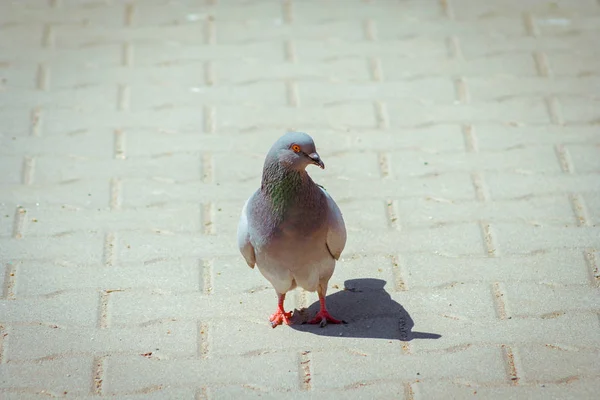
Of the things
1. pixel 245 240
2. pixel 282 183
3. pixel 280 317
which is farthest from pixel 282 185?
pixel 280 317

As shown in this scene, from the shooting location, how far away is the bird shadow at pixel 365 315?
4.76m

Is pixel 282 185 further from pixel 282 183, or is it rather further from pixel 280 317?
pixel 280 317

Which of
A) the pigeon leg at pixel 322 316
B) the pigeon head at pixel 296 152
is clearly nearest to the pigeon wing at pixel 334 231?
the pigeon leg at pixel 322 316

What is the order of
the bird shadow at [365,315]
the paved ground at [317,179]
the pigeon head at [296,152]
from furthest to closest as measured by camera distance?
the bird shadow at [365,315] → the paved ground at [317,179] → the pigeon head at [296,152]

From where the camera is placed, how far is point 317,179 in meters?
5.89

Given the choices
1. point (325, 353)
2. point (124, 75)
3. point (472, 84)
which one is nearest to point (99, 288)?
point (325, 353)

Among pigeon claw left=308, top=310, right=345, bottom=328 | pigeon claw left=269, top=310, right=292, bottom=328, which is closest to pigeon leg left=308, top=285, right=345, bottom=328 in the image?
pigeon claw left=308, top=310, right=345, bottom=328

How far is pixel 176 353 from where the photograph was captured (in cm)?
462

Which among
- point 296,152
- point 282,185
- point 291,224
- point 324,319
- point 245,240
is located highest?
point 296,152

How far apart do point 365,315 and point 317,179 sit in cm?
125

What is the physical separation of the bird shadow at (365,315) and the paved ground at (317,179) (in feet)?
0.05

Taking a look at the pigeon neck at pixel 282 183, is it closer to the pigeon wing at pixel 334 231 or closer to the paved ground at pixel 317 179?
the pigeon wing at pixel 334 231

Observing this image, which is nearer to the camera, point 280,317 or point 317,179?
point 280,317

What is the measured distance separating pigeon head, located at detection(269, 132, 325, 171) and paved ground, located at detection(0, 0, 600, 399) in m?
0.94
